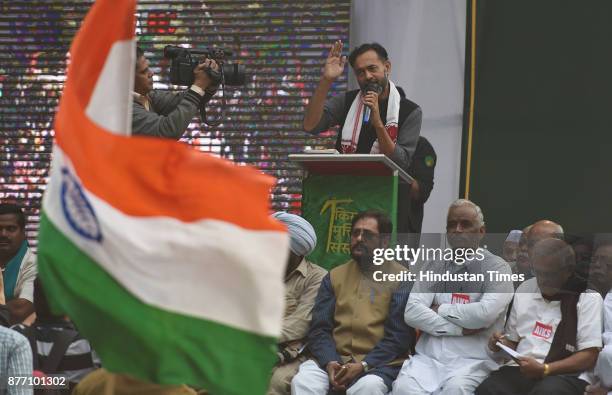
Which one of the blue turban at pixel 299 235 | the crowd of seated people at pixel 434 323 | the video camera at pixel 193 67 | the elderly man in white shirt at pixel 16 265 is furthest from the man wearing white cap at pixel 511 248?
the elderly man in white shirt at pixel 16 265

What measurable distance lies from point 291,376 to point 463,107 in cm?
320

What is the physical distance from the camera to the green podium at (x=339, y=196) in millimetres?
5953

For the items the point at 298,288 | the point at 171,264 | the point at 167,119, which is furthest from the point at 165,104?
the point at 171,264

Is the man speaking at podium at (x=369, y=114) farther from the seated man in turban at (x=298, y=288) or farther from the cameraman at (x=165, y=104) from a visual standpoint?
the cameraman at (x=165, y=104)

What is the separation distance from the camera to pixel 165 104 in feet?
20.4

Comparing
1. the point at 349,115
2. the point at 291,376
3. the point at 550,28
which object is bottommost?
the point at 291,376

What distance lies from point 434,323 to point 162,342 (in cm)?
276

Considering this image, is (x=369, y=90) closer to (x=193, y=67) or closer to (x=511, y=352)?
(x=193, y=67)

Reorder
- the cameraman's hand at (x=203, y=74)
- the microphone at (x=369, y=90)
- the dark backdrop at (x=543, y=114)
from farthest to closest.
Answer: the dark backdrop at (x=543, y=114), the microphone at (x=369, y=90), the cameraman's hand at (x=203, y=74)

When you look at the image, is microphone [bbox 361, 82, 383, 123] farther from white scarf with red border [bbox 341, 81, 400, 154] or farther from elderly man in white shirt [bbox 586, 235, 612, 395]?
elderly man in white shirt [bbox 586, 235, 612, 395]

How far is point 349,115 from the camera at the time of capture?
21.0ft

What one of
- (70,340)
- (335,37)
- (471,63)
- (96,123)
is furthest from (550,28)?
(96,123)

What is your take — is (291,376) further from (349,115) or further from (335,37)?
(335,37)

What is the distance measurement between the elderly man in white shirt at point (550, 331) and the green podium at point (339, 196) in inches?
35.6
